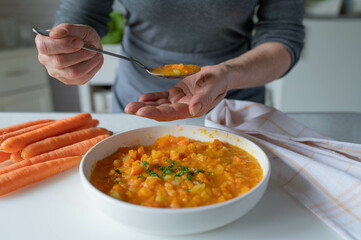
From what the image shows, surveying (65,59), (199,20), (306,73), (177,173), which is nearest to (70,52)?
(65,59)

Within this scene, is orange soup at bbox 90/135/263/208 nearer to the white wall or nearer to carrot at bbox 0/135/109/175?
carrot at bbox 0/135/109/175

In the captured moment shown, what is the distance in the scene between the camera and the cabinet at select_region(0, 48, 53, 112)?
11.2ft

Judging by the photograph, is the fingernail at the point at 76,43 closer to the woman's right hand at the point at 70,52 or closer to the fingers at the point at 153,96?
the woman's right hand at the point at 70,52

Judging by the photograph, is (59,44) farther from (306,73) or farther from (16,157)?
(306,73)

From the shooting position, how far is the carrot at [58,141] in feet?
3.58

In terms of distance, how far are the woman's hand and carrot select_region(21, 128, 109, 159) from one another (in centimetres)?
25

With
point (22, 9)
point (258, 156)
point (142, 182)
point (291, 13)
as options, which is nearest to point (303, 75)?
point (291, 13)

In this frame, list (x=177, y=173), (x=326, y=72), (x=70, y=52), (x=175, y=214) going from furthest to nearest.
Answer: (x=326, y=72) < (x=70, y=52) < (x=177, y=173) < (x=175, y=214)

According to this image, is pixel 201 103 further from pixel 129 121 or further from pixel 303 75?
pixel 303 75

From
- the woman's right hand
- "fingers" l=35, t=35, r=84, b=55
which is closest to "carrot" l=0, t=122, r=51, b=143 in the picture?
the woman's right hand

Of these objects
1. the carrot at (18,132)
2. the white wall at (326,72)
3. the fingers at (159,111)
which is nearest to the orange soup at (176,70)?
the fingers at (159,111)

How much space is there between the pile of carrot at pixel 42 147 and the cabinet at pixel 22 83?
2539 mm

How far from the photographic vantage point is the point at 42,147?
3.66ft

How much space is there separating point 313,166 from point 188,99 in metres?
0.47
